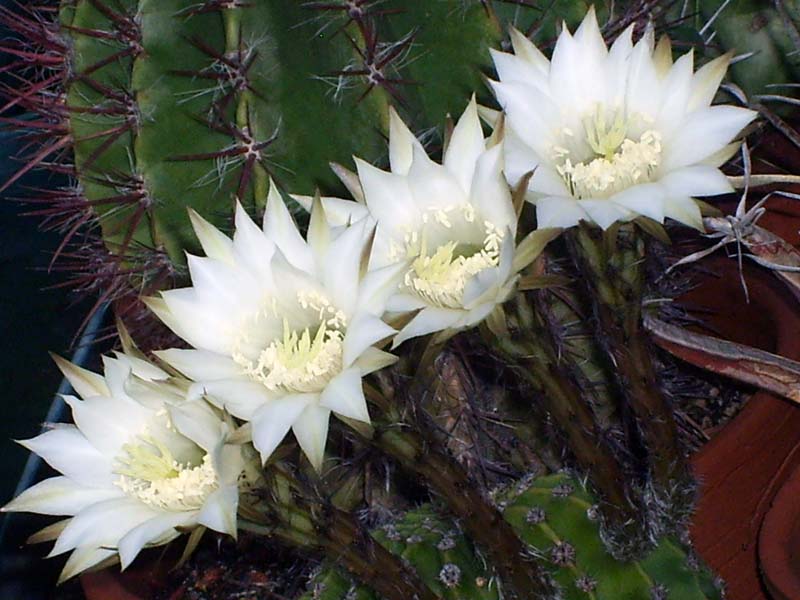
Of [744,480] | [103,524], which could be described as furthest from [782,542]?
[103,524]

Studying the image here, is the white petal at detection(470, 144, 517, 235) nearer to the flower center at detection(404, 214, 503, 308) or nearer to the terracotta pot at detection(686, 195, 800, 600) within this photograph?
the flower center at detection(404, 214, 503, 308)

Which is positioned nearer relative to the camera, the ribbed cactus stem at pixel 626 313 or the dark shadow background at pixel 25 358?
the ribbed cactus stem at pixel 626 313

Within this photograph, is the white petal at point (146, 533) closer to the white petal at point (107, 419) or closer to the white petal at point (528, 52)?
the white petal at point (107, 419)

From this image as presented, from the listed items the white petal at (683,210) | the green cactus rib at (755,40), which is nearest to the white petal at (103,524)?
the white petal at (683,210)

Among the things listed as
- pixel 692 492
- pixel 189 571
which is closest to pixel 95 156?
pixel 189 571

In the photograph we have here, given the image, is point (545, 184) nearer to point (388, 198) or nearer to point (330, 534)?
point (388, 198)

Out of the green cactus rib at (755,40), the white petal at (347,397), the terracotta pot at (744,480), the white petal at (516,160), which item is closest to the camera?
the white petal at (347,397)

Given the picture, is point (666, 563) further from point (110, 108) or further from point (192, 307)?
point (110, 108)
